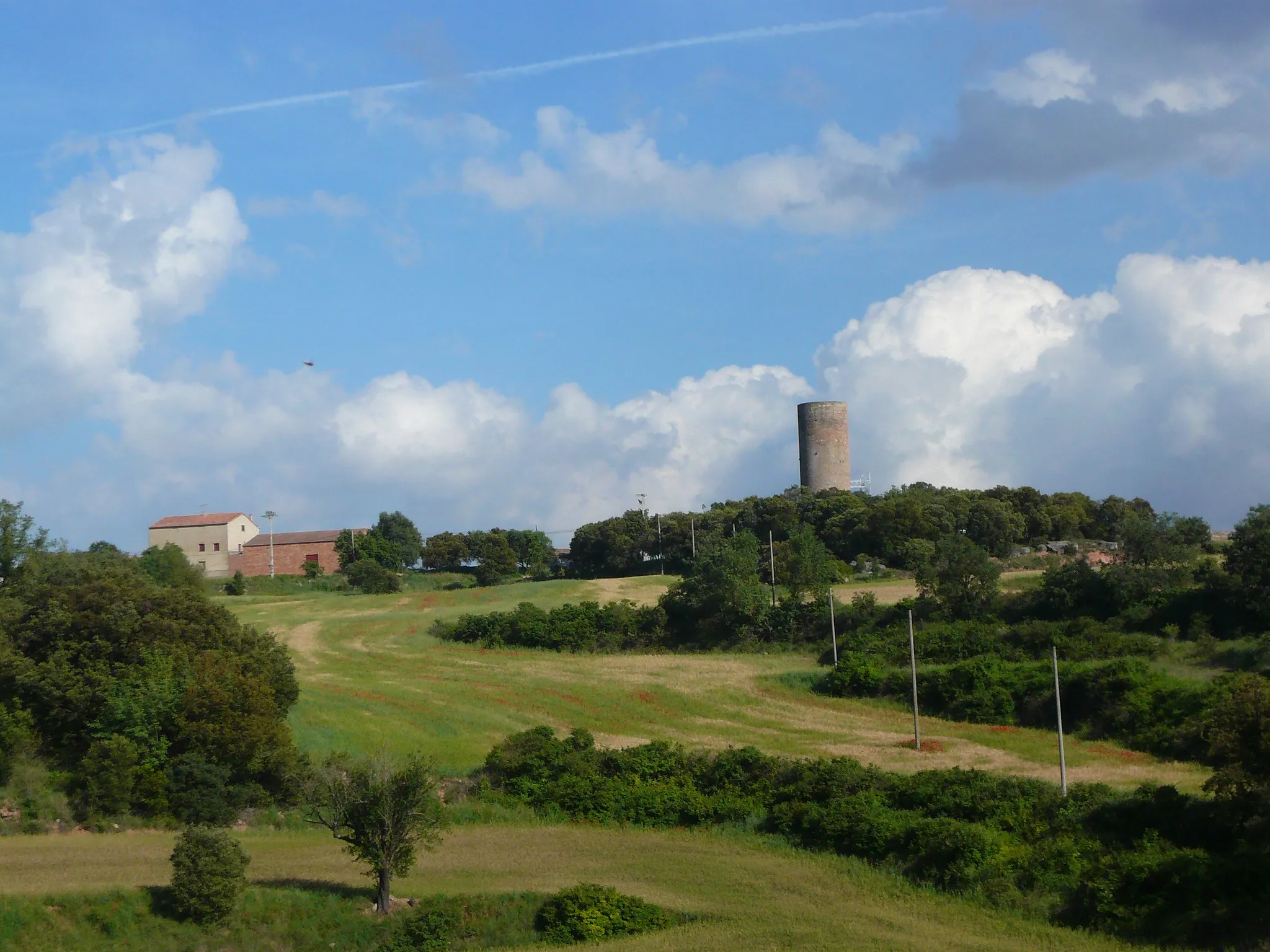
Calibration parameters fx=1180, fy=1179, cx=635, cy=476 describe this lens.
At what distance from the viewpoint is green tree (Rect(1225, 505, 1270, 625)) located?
52.4 meters

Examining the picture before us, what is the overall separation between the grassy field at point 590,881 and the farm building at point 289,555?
96048 mm

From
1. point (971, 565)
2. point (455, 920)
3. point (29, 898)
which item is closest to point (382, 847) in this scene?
point (455, 920)

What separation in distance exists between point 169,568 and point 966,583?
167 ft

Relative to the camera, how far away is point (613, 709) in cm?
5075

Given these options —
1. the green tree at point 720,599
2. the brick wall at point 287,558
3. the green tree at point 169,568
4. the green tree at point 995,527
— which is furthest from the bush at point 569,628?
the brick wall at point 287,558

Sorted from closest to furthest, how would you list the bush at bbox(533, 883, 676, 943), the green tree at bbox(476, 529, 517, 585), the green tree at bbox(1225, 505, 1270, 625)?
1. the bush at bbox(533, 883, 676, 943)
2. the green tree at bbox(1225, 505, 1270, 625)
3. the green tree at bbox(476, 529, 517, 585)

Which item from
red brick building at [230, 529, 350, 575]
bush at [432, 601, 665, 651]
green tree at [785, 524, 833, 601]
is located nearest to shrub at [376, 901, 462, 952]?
bush at [432, 601, 665, 651]

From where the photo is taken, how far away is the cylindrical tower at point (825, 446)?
4483 inches

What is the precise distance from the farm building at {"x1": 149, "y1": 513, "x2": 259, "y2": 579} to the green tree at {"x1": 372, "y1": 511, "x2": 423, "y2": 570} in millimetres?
15289

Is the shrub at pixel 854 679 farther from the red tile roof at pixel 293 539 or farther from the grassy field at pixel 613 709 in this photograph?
the red tile roof at pixel 293 539

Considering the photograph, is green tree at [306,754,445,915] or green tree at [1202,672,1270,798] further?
green tree at [306,754,445,915]

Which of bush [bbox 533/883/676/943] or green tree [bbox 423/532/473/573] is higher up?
green tree [bbox 423/532/473/573]

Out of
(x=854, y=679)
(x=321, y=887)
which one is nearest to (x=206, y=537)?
(x=854, y=679)

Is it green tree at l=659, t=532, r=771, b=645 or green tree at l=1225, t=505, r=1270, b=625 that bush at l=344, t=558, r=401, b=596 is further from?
green tree at l=1225, t=505, r=1270, b=625
